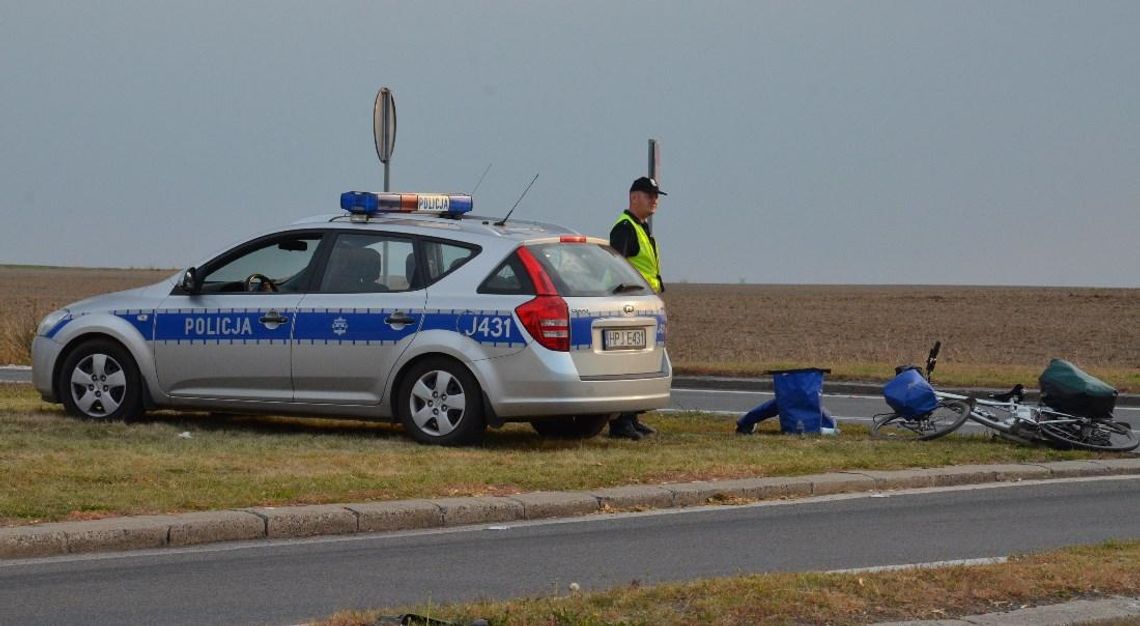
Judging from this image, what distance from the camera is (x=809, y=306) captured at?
254ft

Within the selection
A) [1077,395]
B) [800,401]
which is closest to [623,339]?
[800,401]

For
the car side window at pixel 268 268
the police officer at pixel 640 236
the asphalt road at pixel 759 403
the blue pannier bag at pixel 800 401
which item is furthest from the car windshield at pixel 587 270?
the asphalt road at pixel 759 403

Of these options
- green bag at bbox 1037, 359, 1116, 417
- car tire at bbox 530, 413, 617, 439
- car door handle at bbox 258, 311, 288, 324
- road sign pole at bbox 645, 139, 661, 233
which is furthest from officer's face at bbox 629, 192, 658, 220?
road sign pole at bbox 645, 139, 661, 233

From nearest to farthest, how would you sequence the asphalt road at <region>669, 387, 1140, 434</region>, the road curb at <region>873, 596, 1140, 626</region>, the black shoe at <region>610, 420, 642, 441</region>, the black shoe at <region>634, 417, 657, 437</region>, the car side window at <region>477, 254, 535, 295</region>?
the road curb at <region>873, 596, 1140, 626</region> < the car side window at <region>477, 254, 535, 295</region> < the black shoe at <region>610, 420, 642, 441</region> < the black shoe at <region>634, 417, 657, 437</region> < the asphalt road at <region>669, 387, 1140, 434</region>

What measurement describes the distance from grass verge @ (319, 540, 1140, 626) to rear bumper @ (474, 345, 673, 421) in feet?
16.4

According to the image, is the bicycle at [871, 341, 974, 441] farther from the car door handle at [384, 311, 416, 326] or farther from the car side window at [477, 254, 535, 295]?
the car door handle at [384, 311, 416, 326]

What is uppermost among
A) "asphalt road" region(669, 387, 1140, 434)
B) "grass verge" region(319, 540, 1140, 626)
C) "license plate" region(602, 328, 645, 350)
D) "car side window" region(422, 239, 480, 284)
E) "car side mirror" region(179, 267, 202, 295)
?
"car side window" region(422, 239, 480, 284)

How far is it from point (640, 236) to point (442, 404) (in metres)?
2.56

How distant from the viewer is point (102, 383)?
1386 centimetres

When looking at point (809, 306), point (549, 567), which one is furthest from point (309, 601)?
point (809, 306)

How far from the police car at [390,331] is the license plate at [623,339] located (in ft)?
0.04

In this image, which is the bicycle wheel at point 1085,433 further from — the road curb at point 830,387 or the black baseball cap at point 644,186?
the road curb at point 830,387

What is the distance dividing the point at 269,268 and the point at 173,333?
2.85 ft

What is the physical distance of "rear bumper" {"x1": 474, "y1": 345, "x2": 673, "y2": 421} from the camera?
41.3 feet
